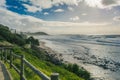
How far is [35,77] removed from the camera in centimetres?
1288

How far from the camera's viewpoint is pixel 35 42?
329 ft

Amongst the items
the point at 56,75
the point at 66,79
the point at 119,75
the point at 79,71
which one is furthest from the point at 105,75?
the point at 56,75

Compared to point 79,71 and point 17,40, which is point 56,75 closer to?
point 79,71

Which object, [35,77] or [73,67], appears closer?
[35,77]

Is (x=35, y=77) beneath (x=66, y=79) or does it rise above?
above

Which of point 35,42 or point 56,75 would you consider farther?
point 35,42

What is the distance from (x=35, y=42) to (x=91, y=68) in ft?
158

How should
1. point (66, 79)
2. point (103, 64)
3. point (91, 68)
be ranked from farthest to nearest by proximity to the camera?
point (103, 64)
point (91, 68)
point (66, 79)

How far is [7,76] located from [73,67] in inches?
1436

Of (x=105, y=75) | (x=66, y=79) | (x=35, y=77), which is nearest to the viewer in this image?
(x=35, y=77)

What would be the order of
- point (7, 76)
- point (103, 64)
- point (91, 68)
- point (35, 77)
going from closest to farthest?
point (7, 76)
point (35, 77)
point (91, 68)
point (103, 64)

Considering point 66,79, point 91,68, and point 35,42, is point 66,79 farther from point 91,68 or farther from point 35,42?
point 35,42

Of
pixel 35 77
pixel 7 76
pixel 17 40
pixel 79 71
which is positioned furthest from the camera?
pixel 17 40

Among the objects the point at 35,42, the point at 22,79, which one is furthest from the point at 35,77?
the point at 35,42
